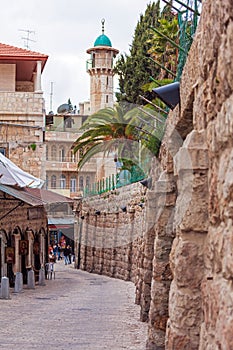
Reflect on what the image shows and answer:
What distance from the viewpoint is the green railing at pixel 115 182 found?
96.5 feet

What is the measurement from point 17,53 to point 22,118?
11.1ft

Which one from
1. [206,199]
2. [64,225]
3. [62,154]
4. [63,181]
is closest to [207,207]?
[206,199]

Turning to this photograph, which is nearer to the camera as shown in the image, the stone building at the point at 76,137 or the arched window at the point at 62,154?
the stone building at the point at 76,137

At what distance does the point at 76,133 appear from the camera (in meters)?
63.0

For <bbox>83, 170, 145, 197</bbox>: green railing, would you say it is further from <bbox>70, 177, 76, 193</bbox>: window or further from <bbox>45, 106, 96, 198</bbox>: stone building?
<bbox>70, 177, 76, 193</bbox>: window

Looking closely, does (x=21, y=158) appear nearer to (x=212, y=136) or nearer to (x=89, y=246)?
(x=89, y=246)

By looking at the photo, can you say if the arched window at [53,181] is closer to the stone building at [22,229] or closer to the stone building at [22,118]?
the stone building at [22,118]

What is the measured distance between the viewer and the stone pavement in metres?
11.2

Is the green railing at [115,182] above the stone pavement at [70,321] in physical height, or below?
above

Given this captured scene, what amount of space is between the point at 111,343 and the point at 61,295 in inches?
390

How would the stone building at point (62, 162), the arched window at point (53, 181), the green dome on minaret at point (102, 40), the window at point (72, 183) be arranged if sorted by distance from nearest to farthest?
the stone building at point (62, 162) → the window at point (72, 183) → the arched window at point (53, 181) → the green dome on minaret at point (102, 40)

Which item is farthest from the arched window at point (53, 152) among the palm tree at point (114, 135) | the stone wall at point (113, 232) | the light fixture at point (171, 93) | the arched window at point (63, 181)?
the light fixture at point (171, 93)

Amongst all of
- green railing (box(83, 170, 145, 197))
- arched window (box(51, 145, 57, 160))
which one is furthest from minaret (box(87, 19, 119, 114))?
green railing (box(83, 170, 145, 197))

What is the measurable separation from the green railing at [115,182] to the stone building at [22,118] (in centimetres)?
351
